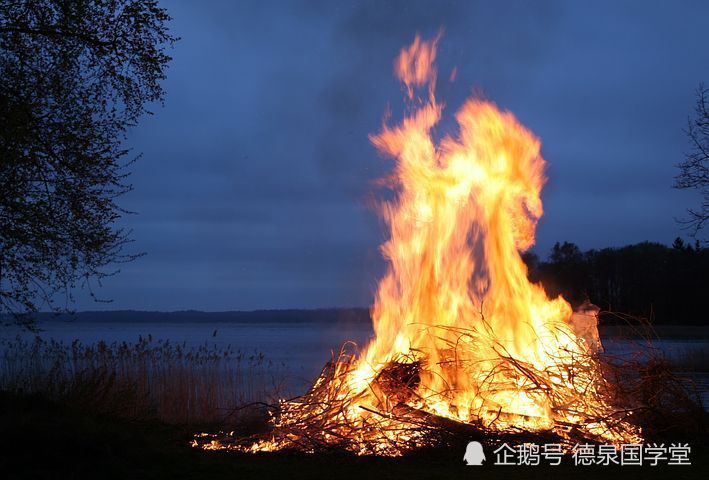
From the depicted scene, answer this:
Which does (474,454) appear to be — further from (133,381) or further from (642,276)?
(642,276)

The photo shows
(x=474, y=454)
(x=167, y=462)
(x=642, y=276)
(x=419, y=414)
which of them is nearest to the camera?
(x=167, y=462)

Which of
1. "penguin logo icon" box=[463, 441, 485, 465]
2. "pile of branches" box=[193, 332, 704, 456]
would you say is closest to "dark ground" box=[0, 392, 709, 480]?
"penguin logo icon" box=[463, 441, 485, 465]

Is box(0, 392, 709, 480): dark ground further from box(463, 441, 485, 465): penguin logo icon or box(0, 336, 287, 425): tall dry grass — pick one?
box(0, 336, 287, 425): tall dry grass

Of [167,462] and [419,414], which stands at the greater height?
[419,414]

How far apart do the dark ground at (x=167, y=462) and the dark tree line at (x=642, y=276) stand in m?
Answer: 36.6

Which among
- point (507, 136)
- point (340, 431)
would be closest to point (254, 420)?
point (340, 431)

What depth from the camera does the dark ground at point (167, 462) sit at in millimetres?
6141

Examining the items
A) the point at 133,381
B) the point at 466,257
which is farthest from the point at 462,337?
the point at 133,381

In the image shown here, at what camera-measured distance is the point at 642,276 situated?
52.1 m

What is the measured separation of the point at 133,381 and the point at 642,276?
4720 cm

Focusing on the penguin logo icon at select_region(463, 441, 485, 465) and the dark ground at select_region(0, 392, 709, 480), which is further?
the penguin logo icon at select_region(463, 441, 485, 465)

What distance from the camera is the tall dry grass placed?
11.2 metres

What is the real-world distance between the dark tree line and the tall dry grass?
32.7 metres

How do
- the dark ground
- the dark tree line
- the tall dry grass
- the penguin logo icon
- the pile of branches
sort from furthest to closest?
the dark tree line, the tall dry grass, the pile of branches, the penguin logo icon, the dark ground
